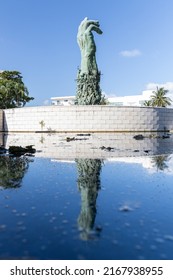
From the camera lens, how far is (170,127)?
58500 mm

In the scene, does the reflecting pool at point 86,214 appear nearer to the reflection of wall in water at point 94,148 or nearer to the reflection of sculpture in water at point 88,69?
the reflection of wall in water at point 94,148

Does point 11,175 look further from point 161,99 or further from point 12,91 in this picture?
point 161,99

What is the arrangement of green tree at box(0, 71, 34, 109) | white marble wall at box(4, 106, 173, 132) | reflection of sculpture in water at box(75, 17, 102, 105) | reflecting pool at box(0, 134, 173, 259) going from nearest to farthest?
1. reflecting pool at box(0, 134, 173, 259)
2. reflection of sculpture in water at box(75, 17, 102, 105)
3. white marble wall at box(4, 106, 173, 132)
4. green tree at box(0, 71, 34, 109)

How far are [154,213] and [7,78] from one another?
7342cm

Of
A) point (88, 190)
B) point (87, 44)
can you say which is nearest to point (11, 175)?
point (88, 190)

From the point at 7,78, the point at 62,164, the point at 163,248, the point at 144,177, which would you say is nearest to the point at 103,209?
the point at 163,248

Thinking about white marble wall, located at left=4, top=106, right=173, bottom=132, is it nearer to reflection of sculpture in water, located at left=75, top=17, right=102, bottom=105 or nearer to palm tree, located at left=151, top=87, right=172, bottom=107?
reflection of sculpture in water, located at left=75, top=17, right=102, bottom=105

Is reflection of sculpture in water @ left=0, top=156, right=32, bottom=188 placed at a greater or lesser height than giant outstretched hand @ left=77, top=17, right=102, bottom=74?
lesser

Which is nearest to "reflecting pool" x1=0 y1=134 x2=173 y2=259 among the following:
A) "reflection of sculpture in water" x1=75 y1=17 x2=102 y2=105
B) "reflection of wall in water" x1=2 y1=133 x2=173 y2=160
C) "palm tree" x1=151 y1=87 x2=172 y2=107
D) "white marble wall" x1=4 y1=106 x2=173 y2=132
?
"reflection of wall in water" x1=2 y1=133 x2=173 y2=160

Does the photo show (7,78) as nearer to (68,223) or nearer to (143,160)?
(143,160)

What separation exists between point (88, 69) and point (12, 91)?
27.4 m

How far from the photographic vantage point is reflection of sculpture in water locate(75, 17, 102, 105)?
50.0 metres

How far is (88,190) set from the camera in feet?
30.5

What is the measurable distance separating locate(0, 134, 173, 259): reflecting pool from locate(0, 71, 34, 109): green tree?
60956mm
